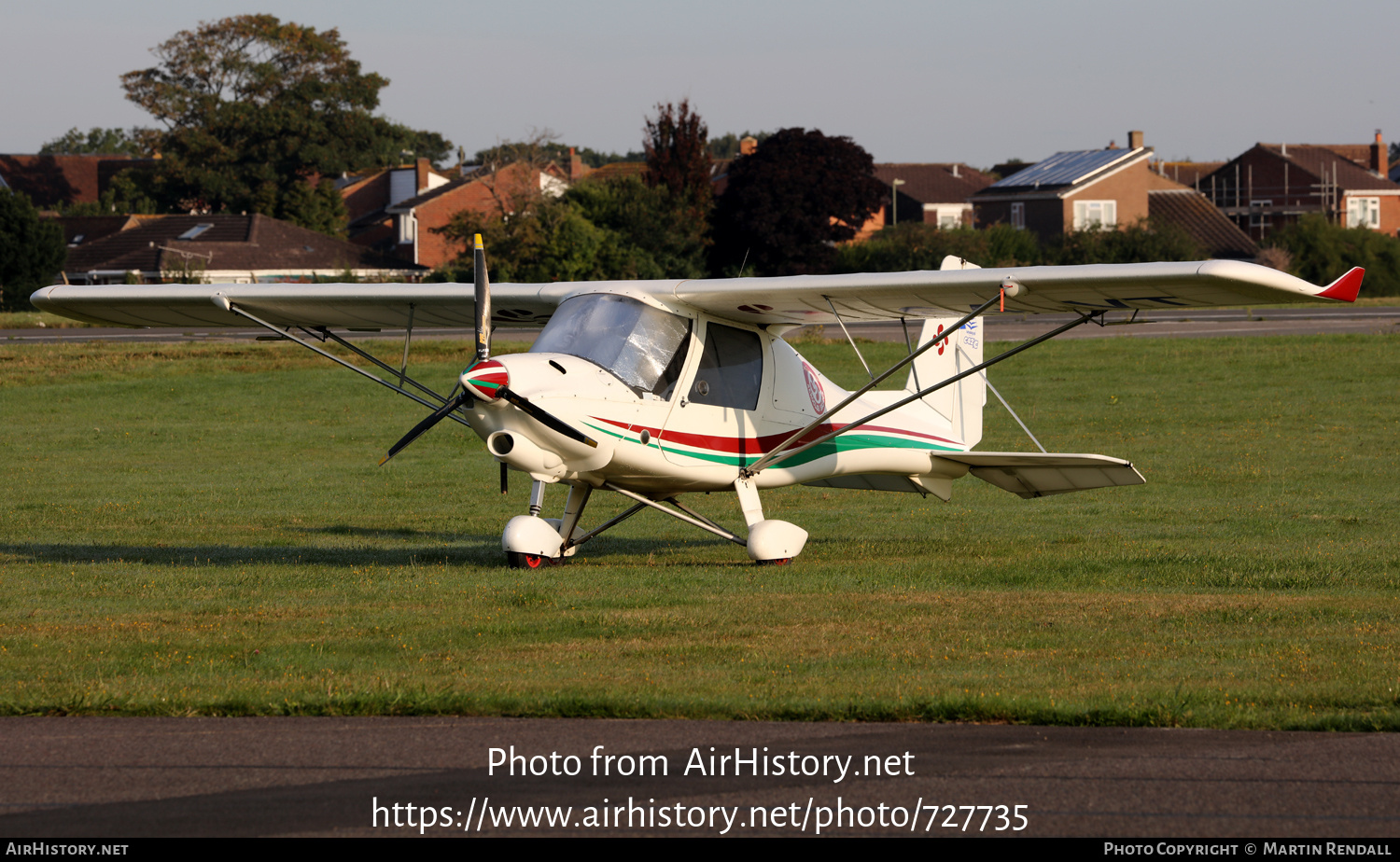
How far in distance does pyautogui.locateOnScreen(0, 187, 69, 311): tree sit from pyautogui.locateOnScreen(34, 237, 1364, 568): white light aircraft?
5239 cm

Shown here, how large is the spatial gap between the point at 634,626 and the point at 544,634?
604 mm

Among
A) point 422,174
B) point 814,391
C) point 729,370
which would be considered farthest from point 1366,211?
point 729,370

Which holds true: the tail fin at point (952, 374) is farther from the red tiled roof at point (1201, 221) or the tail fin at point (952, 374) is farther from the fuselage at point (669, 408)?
the red tiled roof at point (1201, 221)

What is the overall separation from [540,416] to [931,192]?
9112 cm

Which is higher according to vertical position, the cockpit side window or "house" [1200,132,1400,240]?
"house" [1200,132,1400,240]

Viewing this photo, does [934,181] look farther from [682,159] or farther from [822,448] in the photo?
[822,448]

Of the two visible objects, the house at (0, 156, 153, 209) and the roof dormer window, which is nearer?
the roof dormer window

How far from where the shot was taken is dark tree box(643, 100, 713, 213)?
70.1 m

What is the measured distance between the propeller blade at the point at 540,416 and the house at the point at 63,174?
127050 mm

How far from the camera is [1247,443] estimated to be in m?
25.5

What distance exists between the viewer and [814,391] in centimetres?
1392

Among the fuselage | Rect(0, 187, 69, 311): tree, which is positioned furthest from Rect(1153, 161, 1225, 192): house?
the fuselage

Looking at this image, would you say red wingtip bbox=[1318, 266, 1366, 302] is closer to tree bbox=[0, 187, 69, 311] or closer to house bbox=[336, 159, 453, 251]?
tree bbox=[0, 187, 69, 311]

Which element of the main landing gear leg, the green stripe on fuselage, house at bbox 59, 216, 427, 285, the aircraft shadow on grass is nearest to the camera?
the green stripe on fuselage
